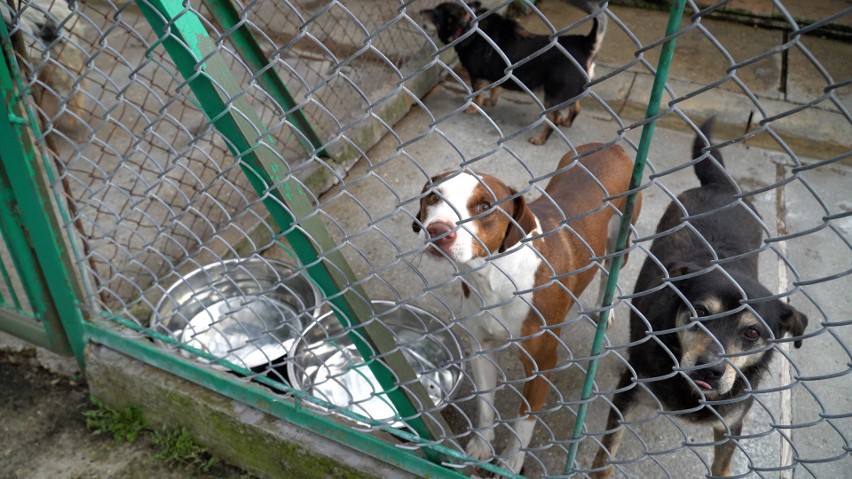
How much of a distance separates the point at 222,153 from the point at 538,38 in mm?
2276

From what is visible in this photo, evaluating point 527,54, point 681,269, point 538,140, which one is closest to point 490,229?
point 681,269

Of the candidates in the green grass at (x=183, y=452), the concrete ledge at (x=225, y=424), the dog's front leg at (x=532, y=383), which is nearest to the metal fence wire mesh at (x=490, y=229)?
the dog's front leg at (x=532, y=383)

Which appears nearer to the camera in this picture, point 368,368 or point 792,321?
point 792,321

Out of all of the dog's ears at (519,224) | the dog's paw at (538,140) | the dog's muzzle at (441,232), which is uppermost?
the dog's muzzle at (441,232)

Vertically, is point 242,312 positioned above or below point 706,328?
below

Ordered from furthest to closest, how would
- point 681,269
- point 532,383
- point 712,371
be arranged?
point 532,383
point 681,269
point 712,371

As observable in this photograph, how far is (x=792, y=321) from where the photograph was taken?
2.15 m

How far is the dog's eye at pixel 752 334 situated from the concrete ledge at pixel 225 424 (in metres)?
1.23

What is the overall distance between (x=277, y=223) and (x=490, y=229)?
71 centimetres

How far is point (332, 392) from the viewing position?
3.09m

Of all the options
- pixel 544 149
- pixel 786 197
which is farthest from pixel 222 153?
pixel 786 197

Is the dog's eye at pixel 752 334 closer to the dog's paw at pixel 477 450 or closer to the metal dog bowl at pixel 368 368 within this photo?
the dog's paw at pixel 477 450

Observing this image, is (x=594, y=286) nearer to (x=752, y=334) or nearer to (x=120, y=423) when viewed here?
(x=752, y=334)

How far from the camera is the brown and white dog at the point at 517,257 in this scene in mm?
2227
